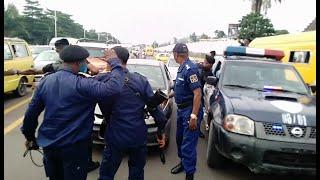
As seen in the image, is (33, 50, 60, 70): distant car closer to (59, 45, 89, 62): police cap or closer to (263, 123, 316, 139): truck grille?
(59, 45, 89, 62): police cap

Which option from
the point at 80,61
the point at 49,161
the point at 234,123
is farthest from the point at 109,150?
the point at 234,123

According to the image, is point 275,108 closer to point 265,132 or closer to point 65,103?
point 265,132

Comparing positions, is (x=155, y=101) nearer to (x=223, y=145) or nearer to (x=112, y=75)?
(x=112, y=75)

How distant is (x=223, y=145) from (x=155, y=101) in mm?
1133

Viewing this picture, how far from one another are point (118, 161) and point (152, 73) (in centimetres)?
333

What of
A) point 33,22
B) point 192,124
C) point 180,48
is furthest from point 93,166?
point 33,22

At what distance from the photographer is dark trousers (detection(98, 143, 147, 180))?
3314 mm

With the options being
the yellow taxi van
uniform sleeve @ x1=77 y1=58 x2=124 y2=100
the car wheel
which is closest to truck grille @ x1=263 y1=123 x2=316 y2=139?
uniform sleeve @ x1=77 y1=58 x2=124 y2=100

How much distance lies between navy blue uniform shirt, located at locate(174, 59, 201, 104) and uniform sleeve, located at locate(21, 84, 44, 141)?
209cm

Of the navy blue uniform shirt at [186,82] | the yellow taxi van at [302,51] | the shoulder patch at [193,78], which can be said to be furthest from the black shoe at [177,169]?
the yellow taxi van at [302,51]

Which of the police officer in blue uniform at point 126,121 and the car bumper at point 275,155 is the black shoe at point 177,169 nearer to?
the car bumper at point 275,155

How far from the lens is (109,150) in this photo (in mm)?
3316
